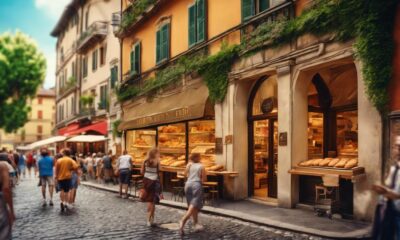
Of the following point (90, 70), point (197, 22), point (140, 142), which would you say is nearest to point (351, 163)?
point (197, 22)

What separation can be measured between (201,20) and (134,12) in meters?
6.50

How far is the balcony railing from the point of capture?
101ft

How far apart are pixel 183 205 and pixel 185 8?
26.3 ft

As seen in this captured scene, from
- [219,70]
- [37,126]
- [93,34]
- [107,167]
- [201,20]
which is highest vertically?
[93,34]

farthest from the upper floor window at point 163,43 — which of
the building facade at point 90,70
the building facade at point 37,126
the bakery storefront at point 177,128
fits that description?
the building facade at point 37,126

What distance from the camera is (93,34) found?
31.2m

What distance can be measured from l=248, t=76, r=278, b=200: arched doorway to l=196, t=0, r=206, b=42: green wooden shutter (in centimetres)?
302

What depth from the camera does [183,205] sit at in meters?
12.5

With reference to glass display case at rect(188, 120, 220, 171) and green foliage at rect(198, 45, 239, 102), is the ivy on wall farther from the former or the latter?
glass display case at rect(188, 120, 220, 171)

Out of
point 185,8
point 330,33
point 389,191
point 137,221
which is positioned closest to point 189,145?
point 185,8

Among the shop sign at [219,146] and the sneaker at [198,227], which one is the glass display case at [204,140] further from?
the sneaker at [198,227]

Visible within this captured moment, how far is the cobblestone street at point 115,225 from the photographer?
333 inches

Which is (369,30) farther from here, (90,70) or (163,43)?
(90,70)

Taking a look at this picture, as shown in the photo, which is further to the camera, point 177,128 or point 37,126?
point 37,126
